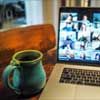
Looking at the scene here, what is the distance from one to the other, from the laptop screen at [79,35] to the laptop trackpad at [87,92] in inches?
6.3

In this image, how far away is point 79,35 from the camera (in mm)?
884

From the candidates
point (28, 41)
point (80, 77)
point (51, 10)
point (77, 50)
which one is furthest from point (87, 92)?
point (51, 10)

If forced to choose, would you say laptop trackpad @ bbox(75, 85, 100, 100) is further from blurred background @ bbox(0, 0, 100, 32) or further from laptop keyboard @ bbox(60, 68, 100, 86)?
blurred background @ bbox(0, 0, 100, 32)

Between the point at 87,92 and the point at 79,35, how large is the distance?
249mm

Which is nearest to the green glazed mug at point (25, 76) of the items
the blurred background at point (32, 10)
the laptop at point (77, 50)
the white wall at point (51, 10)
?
the laptop at point (77, 50)

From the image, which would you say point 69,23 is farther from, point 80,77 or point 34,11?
point 34,11

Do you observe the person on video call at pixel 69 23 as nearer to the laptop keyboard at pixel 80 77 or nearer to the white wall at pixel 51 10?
the laptop keyboard at pixel 80 77

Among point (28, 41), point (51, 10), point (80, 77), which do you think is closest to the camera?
point (80, 77)

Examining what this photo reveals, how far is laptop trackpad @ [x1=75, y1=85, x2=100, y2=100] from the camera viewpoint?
2.36 ft

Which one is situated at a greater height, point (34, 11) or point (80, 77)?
point (34, 11)

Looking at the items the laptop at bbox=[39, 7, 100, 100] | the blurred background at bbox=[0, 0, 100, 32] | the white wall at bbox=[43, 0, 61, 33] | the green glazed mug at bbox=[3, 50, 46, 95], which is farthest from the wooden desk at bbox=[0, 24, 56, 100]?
the white wall at bbox=[43, 0, 61, 33]

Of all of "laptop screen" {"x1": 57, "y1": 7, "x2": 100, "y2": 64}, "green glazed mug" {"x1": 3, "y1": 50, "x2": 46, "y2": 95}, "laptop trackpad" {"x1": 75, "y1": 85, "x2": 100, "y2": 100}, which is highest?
"laptop screen" {"x1": 57, "y1": 7, "x2": 100, "y2": 64}

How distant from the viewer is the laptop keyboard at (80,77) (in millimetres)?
799

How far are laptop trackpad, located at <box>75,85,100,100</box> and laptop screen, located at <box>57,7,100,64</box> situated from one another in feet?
0.52
